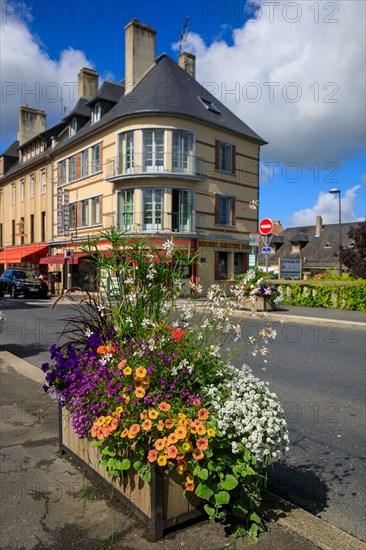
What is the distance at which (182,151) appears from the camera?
2578cm

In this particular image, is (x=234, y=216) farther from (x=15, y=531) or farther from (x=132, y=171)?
(x=15, y=531)

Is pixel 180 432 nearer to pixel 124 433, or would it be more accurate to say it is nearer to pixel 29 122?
pixel 124 433

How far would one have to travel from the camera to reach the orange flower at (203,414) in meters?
2.48

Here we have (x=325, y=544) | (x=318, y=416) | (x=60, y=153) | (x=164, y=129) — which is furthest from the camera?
(x=60, y=153)

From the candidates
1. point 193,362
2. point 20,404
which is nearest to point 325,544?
point 193,362

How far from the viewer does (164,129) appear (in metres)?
25.1

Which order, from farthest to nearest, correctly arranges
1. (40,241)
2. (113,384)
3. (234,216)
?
(40,241), (234,216), (113,384)

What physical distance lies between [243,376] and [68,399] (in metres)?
1.26

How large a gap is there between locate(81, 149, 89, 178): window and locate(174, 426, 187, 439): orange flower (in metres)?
29.3

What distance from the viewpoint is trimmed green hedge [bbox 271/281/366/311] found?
16766 millimetres

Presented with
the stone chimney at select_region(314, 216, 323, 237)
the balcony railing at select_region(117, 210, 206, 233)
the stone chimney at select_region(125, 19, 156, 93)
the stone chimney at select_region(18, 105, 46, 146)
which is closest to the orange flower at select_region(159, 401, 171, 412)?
the balcony railing at select_region(117, 210, 206, 233)

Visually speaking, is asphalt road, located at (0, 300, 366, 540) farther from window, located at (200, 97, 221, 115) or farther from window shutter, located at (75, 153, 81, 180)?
window shutter, located at (75, 153, 81, 180)

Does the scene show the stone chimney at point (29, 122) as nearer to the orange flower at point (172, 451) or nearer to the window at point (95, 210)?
the window at point (95, 210)

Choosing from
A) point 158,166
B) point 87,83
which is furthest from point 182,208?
point 87,83
